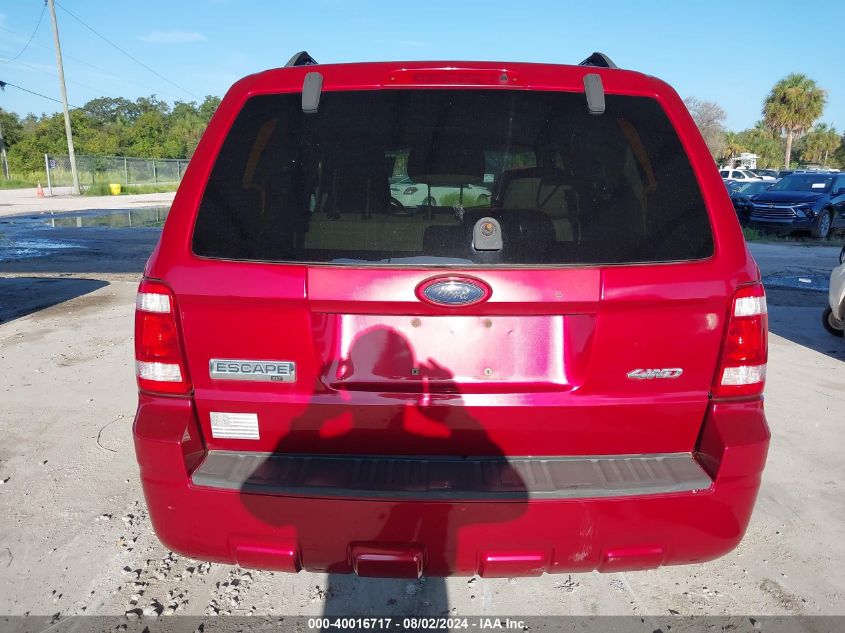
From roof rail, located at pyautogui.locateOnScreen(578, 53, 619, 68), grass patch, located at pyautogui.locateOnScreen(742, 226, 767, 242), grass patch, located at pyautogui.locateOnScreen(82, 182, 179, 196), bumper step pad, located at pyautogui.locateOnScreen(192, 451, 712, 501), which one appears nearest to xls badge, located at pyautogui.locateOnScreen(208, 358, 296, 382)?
bumper step pad, located at pyautogui.locateOnScreen(192, 451, 712, 501)

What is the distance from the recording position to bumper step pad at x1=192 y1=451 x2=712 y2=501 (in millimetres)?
1906

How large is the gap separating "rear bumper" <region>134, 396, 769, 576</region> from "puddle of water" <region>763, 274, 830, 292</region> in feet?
27.9

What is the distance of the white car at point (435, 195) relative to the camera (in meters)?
2.11

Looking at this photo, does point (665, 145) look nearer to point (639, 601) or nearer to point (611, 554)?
point (611, 554)

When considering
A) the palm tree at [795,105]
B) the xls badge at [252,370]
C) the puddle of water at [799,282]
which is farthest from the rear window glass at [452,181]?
the palm tree at [795,105]

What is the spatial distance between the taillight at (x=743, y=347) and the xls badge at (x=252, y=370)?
1363mm

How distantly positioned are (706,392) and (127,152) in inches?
2493

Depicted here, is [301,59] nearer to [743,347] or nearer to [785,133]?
[743,347]

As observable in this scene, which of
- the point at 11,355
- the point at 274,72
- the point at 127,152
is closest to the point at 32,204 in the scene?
the point at 11,355

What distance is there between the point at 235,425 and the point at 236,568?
3.53ft

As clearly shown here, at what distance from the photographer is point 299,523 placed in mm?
1935

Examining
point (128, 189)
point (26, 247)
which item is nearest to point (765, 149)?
point (128, 189)

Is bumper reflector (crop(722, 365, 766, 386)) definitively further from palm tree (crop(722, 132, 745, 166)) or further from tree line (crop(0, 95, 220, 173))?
palm tree (crop(722, 132, 745, 166))

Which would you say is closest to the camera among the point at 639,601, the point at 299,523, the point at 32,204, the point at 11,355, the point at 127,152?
the point at 299,523
